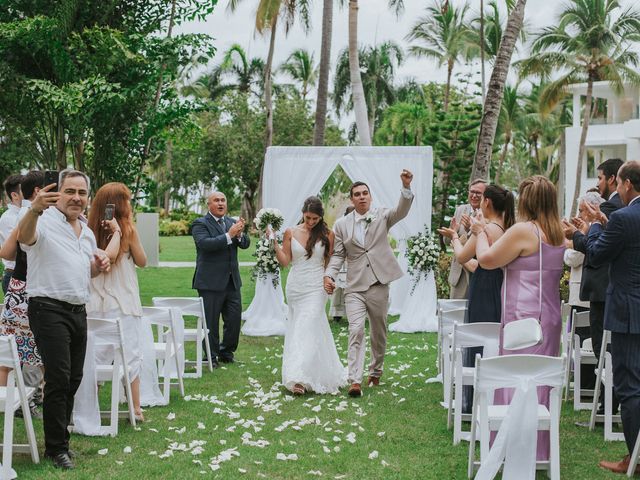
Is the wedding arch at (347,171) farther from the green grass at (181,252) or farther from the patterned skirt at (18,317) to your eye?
the green grass at (181,252)

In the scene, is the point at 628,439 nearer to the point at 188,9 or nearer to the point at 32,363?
the point at 32,363

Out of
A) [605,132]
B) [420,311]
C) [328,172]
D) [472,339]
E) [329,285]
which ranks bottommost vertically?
[420,311]

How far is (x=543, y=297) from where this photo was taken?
5777 millimetres

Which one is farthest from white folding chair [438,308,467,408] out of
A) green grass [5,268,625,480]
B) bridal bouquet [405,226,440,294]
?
bridal bouquet [405,226,440,294]

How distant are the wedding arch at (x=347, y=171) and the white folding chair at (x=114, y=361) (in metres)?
6.91

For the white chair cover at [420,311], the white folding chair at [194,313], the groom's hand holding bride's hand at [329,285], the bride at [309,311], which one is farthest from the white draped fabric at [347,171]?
the groom's hand holding bride's hand at [329,285]

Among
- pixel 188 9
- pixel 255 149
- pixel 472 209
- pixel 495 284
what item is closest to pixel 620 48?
pixel 255 149

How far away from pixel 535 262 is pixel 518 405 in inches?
42.2

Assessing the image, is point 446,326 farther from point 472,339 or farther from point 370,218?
point 472,339

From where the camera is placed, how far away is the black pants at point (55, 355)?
18.9 feet

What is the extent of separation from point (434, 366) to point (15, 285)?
5.31 meters

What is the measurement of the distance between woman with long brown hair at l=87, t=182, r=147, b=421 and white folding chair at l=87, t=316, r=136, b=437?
161 millimetres

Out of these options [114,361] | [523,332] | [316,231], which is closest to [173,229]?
[316,231]

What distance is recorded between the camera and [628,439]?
18.5 ft
